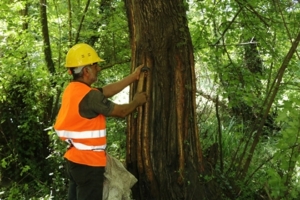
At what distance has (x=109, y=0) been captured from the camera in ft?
22.6

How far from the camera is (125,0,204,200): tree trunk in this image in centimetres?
384

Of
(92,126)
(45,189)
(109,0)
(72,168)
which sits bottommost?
(45,189)

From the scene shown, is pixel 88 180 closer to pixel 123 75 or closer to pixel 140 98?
pixel 140 98

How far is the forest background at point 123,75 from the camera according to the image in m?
4.65

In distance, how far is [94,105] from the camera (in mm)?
3367

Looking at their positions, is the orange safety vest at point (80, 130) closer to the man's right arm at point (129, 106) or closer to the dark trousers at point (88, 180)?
the dark trousers at point (88, 180)

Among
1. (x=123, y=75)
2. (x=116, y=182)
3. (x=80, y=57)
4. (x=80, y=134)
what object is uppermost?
(x=80, y=57)

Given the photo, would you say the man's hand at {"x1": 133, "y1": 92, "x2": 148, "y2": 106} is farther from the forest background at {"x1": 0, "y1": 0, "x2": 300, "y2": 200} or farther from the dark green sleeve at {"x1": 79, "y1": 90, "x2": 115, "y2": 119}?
the forest background at {"x1": 0, "y1": 0, "x2": 300, "y2": 200}

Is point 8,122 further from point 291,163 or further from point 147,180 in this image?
point 291,163

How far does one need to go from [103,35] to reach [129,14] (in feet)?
8.19

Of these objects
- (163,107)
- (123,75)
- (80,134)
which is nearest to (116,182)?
(80,134)

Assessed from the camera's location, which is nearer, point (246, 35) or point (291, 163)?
point (291, 163)

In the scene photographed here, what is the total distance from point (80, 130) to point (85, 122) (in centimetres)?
8

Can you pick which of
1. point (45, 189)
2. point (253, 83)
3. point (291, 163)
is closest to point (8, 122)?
point (45, 189)
